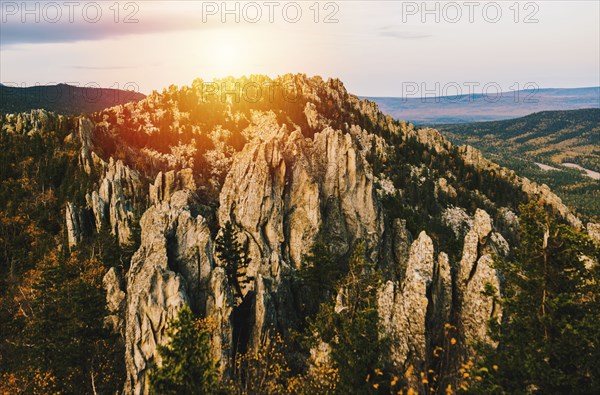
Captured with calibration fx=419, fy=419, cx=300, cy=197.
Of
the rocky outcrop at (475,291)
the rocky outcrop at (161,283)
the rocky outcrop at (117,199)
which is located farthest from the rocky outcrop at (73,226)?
the rocky outcrop at (475,291)

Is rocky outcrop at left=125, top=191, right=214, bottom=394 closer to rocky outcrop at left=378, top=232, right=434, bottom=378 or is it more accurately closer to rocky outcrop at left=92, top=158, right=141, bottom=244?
rocky outcrop at left=378, top=232, right=434, bottom=378

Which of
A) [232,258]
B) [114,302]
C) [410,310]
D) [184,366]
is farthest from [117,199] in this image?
[410,310]

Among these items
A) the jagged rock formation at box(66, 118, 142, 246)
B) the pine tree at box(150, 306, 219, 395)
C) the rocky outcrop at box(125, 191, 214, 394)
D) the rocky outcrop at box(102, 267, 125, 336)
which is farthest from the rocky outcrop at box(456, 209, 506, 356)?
the jagged rock formation at box(66, 118, 142, 246)

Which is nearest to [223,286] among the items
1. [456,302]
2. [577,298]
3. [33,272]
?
[456,302]

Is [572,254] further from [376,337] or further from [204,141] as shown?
[204,141]

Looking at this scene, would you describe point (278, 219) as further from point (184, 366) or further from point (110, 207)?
point (110, 207)
